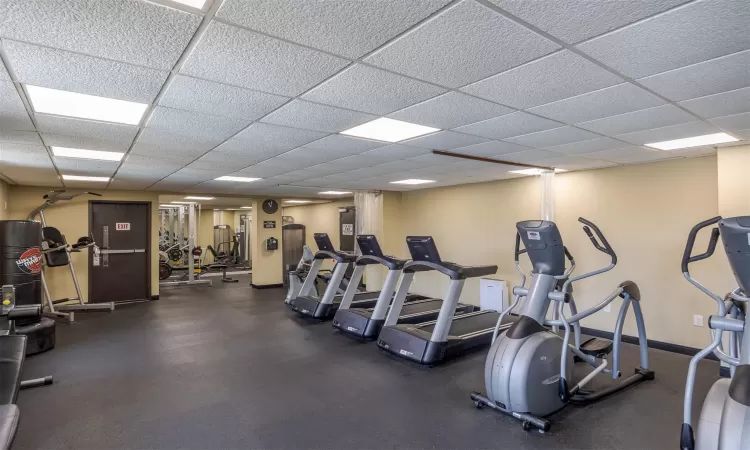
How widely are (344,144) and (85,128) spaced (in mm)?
2001

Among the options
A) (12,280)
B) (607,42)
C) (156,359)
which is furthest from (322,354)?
(607,42)

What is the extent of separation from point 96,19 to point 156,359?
370 cm

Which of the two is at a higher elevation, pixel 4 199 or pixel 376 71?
pixel 376 71

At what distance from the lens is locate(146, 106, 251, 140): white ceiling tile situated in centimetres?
264

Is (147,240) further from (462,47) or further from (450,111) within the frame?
(462,47)

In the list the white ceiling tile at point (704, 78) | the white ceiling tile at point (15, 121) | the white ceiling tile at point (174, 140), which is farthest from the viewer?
the white ceiling tile at point (174, 140)

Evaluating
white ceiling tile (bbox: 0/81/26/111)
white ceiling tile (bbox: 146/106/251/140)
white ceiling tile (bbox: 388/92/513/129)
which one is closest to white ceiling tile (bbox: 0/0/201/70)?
white ceiling tile (bbox: 0/81/26/111)

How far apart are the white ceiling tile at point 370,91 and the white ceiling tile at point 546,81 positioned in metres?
0.29

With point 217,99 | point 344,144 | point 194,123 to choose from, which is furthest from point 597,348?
point 194,123

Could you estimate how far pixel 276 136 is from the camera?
331 centimetres

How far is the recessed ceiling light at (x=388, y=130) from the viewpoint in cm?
301

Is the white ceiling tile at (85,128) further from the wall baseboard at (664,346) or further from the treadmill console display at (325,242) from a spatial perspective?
the wall baseboard at (664,346)

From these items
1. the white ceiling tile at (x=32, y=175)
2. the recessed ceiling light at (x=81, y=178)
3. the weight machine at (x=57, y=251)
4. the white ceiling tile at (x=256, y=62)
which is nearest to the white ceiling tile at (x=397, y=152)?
the white ceiling tile at (x=256, y=62)

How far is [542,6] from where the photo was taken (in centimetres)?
137
